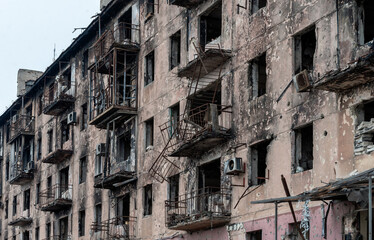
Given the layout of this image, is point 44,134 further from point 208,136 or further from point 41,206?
point 208,136

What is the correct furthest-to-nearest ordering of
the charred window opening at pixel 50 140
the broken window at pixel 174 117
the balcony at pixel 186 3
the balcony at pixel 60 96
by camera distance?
the charred window opening at pixel 50 140 < the balcony at pixel 60 96 < the broken window at pixel 174 117 < the balcony at pixel 186 3

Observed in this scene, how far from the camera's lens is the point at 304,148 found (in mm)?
23703

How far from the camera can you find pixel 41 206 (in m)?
45.5

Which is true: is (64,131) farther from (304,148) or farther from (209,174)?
(304,148)

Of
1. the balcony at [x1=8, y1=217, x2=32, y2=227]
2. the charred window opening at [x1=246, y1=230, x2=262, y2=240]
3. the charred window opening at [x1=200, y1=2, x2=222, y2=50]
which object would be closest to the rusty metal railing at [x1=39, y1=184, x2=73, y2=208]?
the balcony at [x1=8, y1=217, x2=32, y2=227]

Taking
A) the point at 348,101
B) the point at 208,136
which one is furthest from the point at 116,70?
the point at 348,101

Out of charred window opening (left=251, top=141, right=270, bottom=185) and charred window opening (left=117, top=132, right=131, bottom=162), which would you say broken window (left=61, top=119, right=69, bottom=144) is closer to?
charred window opening (left=117, top=132, right=131, bottom=162)

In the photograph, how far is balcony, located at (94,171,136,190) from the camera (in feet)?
111

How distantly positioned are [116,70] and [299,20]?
13001mm

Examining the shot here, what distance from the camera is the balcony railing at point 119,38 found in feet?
115

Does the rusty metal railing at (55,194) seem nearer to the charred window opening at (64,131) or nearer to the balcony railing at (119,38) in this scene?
the charred window opening at (64,131)

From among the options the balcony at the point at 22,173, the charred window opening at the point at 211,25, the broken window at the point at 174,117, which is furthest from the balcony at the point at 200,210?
the balcony at the point at 22,173

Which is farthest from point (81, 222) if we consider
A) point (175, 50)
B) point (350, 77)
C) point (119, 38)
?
point (350, 77)

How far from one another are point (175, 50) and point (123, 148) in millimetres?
6201
